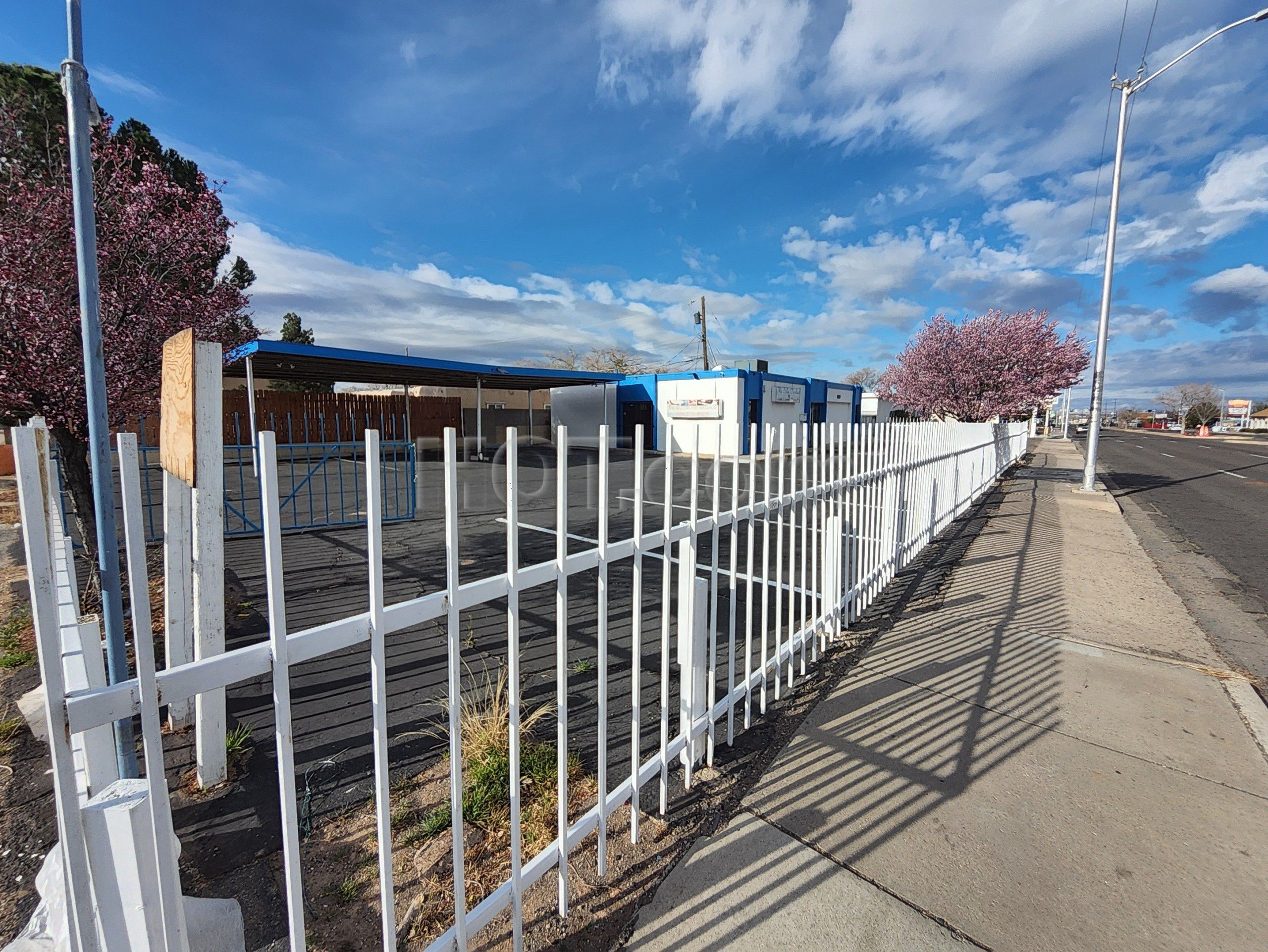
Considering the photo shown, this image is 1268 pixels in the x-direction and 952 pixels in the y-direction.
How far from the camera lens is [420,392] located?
32.7m

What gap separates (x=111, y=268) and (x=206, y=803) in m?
3.92

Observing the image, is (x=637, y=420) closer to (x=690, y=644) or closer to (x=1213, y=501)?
(x=1213, y=501)

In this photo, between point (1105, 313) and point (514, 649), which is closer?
point (514, 649)

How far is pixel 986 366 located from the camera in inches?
674

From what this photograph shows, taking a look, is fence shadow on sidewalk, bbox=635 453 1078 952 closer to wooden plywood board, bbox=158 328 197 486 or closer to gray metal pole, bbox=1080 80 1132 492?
wooden plywood board, bbox=158 328 197 486

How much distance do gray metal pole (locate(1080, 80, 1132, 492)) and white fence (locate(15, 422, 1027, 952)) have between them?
10.7 metres

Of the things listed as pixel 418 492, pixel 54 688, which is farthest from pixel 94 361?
pixel 418 492

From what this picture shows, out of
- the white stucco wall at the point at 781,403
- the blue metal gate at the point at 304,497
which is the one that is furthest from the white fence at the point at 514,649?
the white stucco wall at the point at 781,403

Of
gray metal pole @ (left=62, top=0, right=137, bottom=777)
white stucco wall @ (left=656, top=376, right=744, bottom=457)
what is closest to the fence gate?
gray metal pole @ (left=62, top=0, right=137, bottom=777)

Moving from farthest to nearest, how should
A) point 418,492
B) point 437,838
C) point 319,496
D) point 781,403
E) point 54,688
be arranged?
point 781,403
point 418,492
point 319,496
point 437,838
point 54,688

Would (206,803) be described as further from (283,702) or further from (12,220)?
(12,220)

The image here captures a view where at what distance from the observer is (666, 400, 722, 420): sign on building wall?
20.9 m

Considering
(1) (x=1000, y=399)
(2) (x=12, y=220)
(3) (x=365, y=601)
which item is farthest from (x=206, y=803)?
(1) (x=1000, y=399)

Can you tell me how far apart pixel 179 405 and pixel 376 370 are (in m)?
17.6
